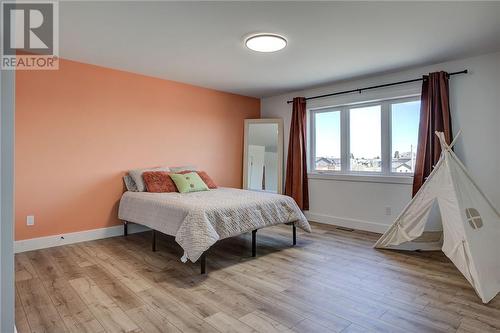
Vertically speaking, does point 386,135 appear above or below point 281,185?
above

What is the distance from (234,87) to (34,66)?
274cm

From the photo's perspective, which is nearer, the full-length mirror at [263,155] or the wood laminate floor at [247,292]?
the wood laminate floor at [247,292]

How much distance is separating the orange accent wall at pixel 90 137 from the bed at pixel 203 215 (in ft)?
1.67

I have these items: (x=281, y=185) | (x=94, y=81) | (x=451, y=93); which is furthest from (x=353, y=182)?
(x=94, y=81)

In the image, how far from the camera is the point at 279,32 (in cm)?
270

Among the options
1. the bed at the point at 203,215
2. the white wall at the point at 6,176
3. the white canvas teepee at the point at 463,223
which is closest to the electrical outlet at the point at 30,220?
the bed at the point at 203,215

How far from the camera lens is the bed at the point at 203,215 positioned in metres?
2.59

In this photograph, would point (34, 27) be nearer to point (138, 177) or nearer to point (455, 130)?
point (138, 177)

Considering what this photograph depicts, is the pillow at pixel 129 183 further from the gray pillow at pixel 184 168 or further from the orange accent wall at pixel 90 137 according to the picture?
the gray pillow at pixel 184 168

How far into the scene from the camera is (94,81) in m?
3.72

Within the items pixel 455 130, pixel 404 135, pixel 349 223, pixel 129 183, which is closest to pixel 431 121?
pixel 455 130

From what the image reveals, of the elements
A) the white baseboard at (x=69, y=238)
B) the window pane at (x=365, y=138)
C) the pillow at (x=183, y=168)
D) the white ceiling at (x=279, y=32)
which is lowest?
the white baseboard at (x=69, y=238)

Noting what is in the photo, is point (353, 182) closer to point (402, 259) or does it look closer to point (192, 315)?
point (402, 259)

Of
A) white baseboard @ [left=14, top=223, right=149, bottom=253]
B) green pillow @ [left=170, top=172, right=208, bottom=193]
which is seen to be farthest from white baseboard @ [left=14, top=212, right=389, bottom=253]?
green pillow @ [left=170, top=172, right=208, bottom=193]
